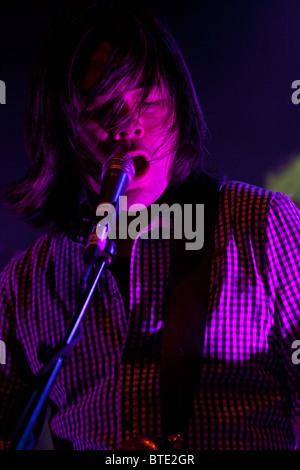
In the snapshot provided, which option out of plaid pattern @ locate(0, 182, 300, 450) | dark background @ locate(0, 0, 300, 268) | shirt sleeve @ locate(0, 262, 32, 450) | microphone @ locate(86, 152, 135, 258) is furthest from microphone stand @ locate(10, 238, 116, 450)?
dark background @ locate(0, 0, 300, 268)

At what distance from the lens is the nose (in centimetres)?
121

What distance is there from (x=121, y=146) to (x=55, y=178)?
0.51 meters

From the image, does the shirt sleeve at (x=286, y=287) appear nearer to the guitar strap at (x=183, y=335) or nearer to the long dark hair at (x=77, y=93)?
the guitar strap at (x=183, y=335)

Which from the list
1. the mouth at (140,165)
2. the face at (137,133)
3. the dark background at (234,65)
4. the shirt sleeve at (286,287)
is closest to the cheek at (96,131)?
the face at (137,133)

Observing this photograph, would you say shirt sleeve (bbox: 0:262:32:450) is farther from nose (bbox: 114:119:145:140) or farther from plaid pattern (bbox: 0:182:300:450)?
nose (bbox: 114:119:145:140)

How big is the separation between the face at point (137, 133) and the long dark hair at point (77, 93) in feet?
0.12

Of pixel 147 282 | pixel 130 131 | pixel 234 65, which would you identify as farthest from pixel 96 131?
pixel 234 65

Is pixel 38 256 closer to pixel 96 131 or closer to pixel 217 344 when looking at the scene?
pixel 96 131

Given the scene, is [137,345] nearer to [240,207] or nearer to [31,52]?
[240,207]

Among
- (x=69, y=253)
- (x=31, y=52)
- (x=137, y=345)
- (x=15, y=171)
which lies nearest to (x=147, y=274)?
(x=137, y=345)

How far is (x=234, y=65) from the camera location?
1.90 meters

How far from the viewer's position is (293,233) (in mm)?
1132
